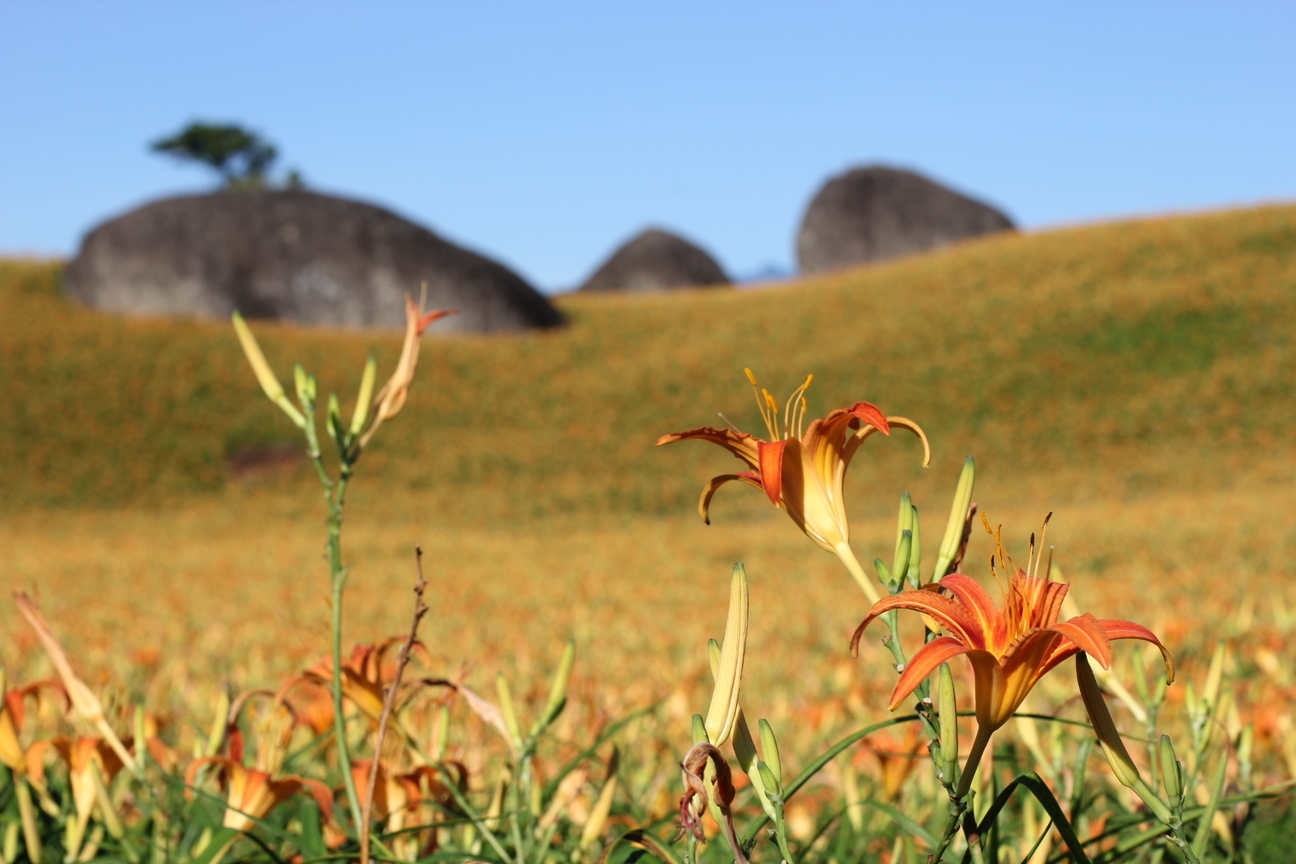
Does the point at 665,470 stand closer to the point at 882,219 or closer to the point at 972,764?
the point at 972,764

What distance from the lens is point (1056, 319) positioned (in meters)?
16.4

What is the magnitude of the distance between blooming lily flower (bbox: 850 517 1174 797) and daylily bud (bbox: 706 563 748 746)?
0.07 metres

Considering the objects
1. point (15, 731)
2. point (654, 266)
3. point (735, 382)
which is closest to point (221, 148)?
point (654, 266)

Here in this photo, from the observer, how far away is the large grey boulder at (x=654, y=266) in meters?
29.5

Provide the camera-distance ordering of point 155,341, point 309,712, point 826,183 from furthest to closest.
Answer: point 826,183 → point 155,341 → point 309,712

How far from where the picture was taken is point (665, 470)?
14.1 m

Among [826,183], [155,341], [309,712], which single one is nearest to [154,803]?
[309,712]

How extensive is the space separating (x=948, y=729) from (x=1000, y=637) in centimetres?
10

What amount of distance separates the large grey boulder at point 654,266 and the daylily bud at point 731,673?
29093 millimetres

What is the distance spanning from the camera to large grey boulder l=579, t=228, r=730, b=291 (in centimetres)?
2955

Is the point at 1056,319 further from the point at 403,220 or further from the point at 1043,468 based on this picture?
the point at 403,220

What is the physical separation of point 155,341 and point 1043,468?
46.2ft

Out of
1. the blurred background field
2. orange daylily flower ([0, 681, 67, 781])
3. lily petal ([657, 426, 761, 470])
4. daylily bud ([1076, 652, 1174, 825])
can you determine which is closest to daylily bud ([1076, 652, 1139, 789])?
daylily bud ([1076, 652, 1174, 825])

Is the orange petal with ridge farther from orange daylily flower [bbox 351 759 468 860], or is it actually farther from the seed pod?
orange daylily flower [bbox 351 759 468 860]
